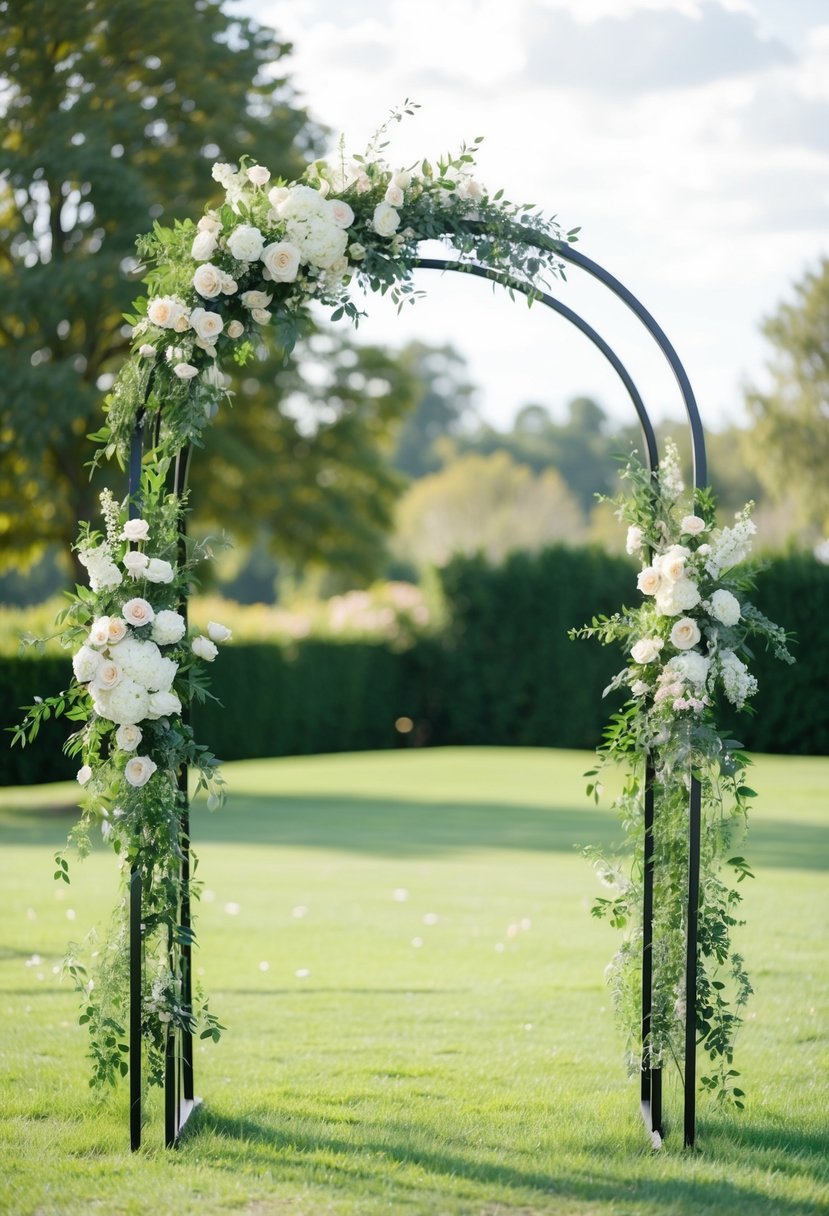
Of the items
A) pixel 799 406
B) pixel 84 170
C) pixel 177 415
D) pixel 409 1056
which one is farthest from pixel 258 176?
pixel 799 406

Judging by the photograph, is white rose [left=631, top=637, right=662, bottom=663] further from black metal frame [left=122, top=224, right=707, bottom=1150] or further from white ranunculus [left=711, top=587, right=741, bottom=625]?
black metal frame [left=122, top=224, right=707, bottom=1150]

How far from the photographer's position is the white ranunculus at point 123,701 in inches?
151

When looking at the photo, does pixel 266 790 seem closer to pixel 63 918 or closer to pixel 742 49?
pixel 63 918

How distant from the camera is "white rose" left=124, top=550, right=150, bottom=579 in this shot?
12.8 feet

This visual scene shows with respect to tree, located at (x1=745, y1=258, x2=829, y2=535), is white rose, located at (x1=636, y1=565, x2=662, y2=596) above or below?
below

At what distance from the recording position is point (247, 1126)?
419 centimetres

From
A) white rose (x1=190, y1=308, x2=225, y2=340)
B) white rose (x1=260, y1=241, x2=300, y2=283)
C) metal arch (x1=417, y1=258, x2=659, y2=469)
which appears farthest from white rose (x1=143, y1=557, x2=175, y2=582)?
metal arch (x1=417, y1=258, x2=659, y2=469)

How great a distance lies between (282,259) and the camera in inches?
160

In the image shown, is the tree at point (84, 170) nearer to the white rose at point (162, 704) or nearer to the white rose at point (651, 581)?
the white rose at point (162, 704)

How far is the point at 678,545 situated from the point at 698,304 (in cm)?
3491

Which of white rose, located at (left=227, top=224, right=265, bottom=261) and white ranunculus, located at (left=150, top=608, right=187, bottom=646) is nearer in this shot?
white ranunculus, located at (left=150, top=608, right=187, bottom=646)

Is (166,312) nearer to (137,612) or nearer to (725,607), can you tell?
(137,612)

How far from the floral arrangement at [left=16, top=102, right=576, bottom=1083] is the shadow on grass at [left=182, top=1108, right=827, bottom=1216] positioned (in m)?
0.42

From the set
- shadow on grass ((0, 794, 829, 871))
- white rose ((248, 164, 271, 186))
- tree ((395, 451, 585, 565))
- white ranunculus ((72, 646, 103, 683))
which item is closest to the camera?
white ranunculus ((72, 646, 103, 683))
